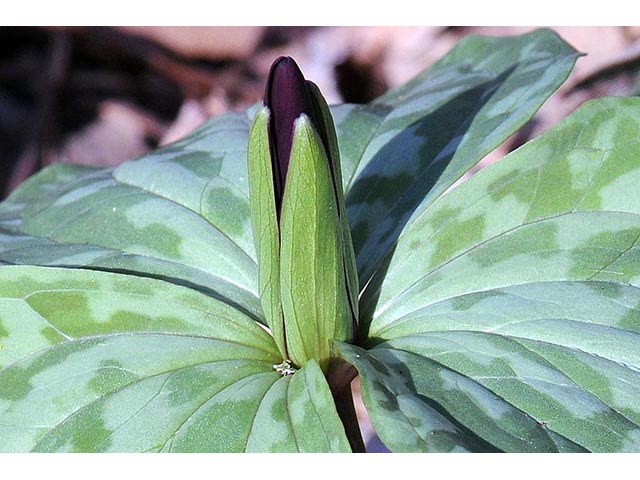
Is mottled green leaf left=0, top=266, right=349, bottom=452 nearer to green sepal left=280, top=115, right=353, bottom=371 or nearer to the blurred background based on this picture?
green sepal left=280, top=115, right=353, bottom=371

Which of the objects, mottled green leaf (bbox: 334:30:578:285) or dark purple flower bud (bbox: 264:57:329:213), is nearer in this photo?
dark purple flower bud (bbox: 264:57:329:213)

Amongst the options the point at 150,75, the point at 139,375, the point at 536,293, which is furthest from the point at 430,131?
the point at 150,75

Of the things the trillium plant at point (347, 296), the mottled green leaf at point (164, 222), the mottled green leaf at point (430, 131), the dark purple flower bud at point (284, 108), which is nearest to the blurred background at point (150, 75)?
the mottled green leaf at point (430, 131)

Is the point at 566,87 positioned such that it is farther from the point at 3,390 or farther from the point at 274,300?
the point at 3,390

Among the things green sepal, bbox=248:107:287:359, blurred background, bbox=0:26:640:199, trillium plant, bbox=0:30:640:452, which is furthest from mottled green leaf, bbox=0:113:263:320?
blurred background, bbox=0:26:640:199

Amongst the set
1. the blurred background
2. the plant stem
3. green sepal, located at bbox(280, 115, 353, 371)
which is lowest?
the plant stem
